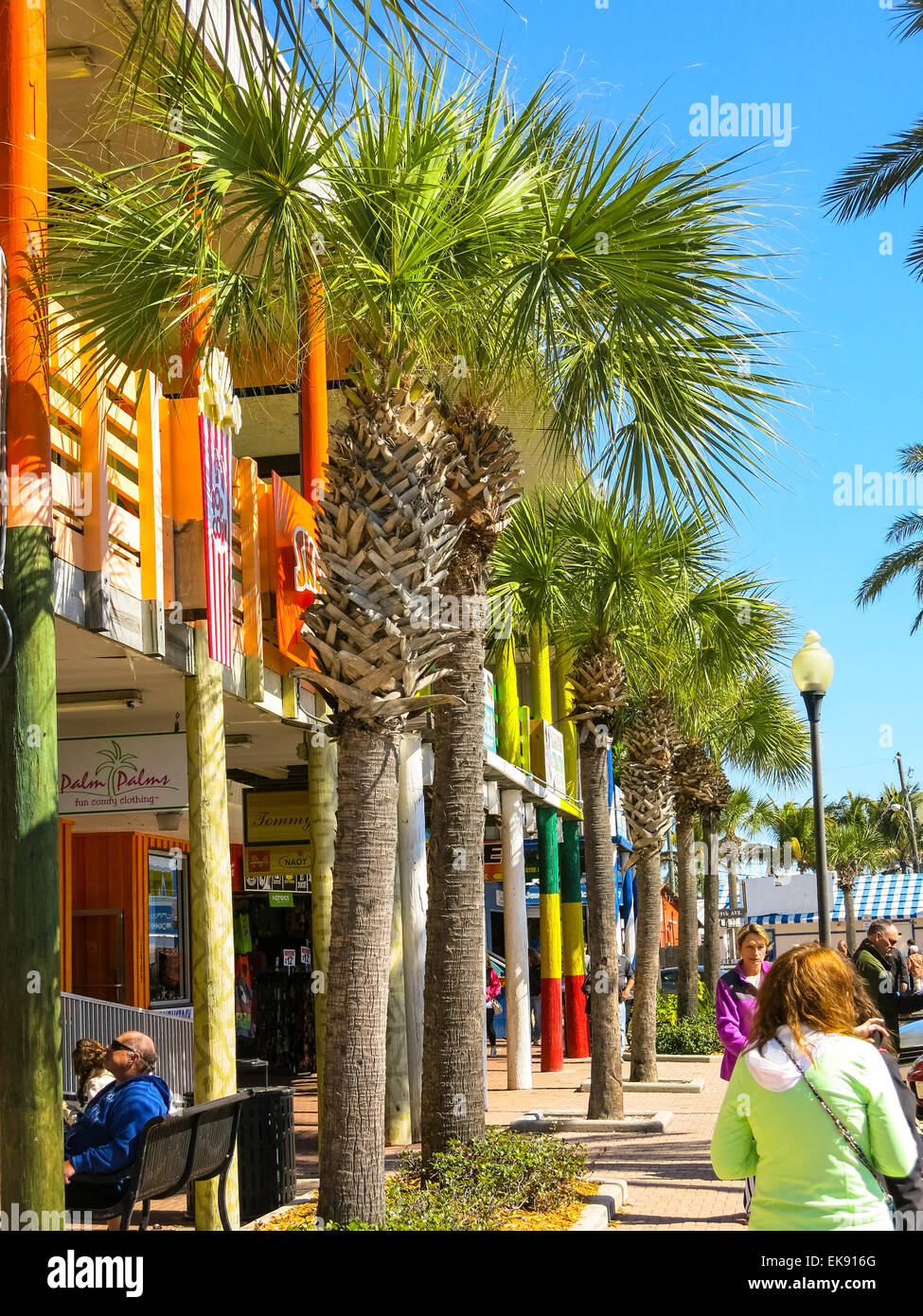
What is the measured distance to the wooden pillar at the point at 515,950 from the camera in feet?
66.3

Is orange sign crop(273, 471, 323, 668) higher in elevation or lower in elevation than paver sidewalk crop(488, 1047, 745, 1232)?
higher

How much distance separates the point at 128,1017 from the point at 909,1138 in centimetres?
1117

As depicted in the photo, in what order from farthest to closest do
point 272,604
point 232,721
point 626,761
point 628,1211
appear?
point 626,761 → point 232,721 → point 272,604 → point 628,1211

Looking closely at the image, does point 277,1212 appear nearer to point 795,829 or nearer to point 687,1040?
point 687,1040

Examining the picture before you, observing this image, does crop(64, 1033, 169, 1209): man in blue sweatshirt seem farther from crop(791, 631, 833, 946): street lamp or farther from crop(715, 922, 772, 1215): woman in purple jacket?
crop(791, 631, 833, 946): street lamp

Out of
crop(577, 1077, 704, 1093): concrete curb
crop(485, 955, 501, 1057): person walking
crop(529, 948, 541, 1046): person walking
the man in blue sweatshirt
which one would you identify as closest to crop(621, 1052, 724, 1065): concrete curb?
crop(485, 955, 501, 1057): person walking

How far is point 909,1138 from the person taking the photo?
12.5 ft

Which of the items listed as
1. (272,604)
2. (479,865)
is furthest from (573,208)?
(272,604)

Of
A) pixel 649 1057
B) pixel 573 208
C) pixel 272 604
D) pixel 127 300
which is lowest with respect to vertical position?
pixel 649 1057

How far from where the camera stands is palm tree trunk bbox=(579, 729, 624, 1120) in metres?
14.1

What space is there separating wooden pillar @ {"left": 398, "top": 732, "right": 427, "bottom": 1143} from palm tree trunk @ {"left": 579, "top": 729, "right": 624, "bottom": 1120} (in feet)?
5.70

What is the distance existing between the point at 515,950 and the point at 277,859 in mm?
4488

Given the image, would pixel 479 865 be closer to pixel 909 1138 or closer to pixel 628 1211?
pixel 628 1211

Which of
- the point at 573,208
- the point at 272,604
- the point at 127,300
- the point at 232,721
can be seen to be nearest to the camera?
the point at 127,300
